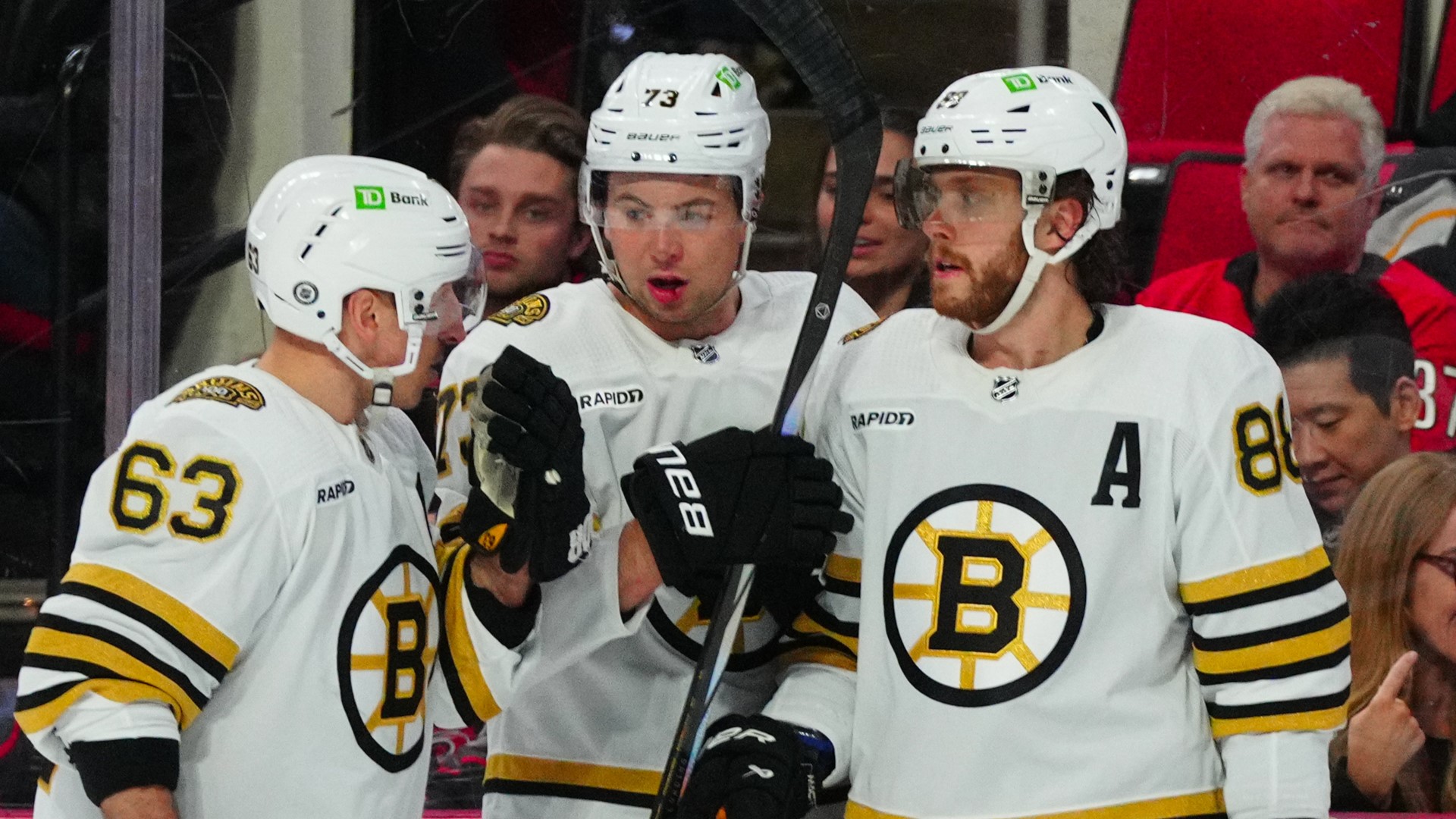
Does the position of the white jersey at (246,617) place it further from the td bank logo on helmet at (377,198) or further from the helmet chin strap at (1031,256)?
the helmet chin strap at (1031,256)

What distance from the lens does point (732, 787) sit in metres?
1.93

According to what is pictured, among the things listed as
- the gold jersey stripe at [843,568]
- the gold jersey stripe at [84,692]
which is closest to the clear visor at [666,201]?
the gold jersey stripe at [843,568]

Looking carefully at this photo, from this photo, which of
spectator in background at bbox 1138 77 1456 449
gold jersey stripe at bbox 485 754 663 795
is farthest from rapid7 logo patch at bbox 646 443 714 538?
spectator in background at bbox 1138 77 1456 449

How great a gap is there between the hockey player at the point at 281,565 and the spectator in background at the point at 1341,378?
4.45ft

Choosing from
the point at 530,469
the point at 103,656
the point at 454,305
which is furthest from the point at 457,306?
the point at 103,656

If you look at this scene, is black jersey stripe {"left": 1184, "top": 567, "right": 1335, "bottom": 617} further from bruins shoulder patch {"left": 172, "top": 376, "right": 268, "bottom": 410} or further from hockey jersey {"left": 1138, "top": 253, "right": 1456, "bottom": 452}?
bruins shoulder patch {"left": 172, "top": 376, "right": 268, "bottom": 410}

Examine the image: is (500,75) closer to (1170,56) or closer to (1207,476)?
(1170,56)

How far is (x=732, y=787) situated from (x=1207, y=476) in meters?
0.66

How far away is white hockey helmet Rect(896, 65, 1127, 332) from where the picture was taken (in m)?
1.90

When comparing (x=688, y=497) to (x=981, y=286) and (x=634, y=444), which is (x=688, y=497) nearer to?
(x=634, y=444)

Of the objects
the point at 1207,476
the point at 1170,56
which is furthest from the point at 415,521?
the point at 1170,56

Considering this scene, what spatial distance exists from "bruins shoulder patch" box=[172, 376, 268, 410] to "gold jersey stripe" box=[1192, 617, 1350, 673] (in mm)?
1121

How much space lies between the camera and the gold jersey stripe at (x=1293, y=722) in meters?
1.82

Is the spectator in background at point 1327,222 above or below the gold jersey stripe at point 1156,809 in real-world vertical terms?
above
